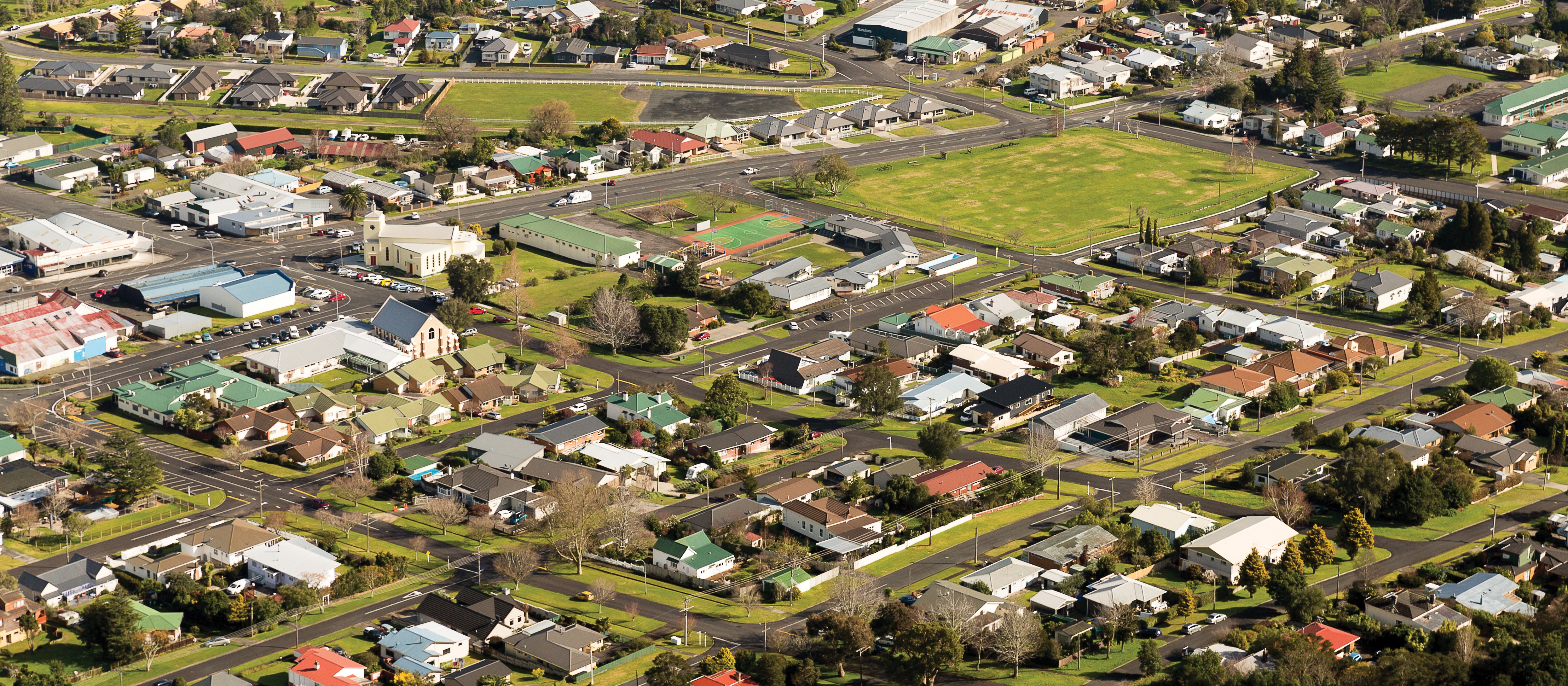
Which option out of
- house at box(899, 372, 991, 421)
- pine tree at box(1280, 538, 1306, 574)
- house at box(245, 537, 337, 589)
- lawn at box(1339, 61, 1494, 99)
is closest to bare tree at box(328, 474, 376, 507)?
house at box(245, 537, 337, 589)

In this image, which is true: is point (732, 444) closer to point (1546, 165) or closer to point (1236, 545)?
point (1236, 545)

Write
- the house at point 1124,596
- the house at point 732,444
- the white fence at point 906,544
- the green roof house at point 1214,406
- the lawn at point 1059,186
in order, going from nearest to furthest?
the house at point 1124,596 → the white fence at point 906,544 → the house at point 732,444 → the green roof house at point 1214,406 → the lawn at point 1059,186

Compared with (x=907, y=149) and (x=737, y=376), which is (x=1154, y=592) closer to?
(x=737, y=376)

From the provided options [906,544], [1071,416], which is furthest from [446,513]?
[1071,416]

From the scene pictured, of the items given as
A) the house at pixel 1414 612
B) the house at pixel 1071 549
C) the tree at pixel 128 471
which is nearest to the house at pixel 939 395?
the house at pixel 1071 549

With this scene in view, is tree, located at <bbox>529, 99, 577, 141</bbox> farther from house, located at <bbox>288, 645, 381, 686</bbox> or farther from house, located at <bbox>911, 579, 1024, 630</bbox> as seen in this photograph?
house, located at <bbox>288, 645, 381, 686</bbox>

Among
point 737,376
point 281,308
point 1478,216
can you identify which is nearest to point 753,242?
point 737,376

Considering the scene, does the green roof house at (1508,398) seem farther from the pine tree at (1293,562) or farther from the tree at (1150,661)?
the tree at (1150,661)
